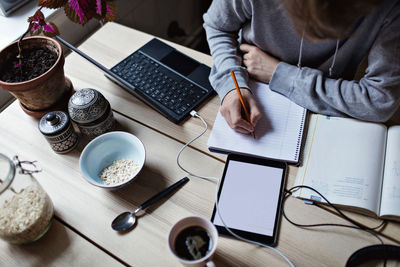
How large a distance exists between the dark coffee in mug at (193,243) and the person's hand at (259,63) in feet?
1.58

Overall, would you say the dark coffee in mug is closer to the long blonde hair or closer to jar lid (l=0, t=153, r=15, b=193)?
jar lid (l=0, t=153, r=15, b=193)

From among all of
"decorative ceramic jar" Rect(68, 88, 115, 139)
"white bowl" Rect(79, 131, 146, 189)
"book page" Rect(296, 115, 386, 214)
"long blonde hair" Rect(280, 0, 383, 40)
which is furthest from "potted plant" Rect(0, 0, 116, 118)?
"book page" Rect(296, 115, 386, 214)

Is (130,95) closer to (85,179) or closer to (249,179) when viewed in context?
(85,179)

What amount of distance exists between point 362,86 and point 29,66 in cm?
85

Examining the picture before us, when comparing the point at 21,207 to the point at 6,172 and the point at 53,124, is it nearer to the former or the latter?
A: the point at 6,172

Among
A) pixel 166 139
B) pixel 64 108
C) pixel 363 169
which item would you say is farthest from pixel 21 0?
pixel 363 169

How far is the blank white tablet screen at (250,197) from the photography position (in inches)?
27.3

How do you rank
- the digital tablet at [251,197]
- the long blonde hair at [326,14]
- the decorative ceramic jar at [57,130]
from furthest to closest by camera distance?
the decorative ceramic jar at [57,130] < the digital tablet at [251,197] < the long blonde hair at [326,14]

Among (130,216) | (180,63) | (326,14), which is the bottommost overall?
(130,216)

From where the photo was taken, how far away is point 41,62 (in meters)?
0.87

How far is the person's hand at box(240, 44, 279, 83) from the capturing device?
0.91 m

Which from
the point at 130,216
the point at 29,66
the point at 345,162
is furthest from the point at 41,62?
the point at 345,162

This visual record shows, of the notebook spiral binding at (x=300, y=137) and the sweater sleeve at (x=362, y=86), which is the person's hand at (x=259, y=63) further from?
the notebook spiral binding at (x=300, y=137)

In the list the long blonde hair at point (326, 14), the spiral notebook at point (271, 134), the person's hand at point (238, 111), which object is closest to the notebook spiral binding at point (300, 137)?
Result: the spiral notebook at point (271, 134)
